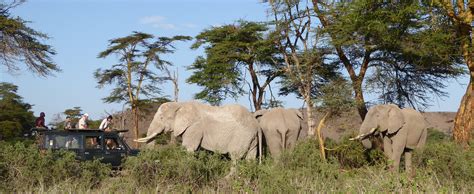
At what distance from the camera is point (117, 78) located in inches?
1329

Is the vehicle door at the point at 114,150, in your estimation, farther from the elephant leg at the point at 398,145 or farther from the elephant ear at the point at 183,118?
the elephant leg at the point at 398,145

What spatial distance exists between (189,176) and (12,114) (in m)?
30.9

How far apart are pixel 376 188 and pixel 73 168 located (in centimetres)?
464

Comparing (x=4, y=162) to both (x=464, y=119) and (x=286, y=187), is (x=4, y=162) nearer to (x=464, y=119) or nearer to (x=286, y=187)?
(x=286, y=187)

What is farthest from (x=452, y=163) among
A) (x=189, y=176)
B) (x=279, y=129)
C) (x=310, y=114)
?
(x=310, y=114)

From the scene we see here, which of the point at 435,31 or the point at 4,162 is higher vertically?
the point at 435,31

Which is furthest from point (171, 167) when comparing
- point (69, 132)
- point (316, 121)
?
point (316, 121)

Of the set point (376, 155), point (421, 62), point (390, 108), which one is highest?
point (421, 62)

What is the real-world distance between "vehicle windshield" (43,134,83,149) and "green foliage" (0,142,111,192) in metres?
4.20

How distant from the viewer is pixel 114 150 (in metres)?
15.4

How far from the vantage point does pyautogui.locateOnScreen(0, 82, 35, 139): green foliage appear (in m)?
34.3

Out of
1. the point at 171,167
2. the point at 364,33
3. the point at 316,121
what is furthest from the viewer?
the point at 316,121

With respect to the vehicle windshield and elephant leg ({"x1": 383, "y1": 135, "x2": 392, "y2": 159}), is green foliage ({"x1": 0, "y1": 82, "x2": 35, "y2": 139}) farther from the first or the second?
elephant leg ({"x1": 383, "y1": 135, "x2": 392, "y2": 159})

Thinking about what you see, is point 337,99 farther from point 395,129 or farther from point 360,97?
point 395,129
